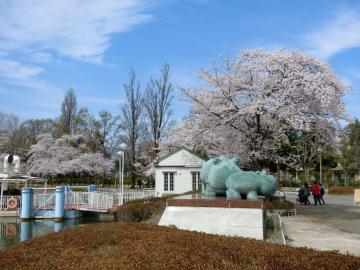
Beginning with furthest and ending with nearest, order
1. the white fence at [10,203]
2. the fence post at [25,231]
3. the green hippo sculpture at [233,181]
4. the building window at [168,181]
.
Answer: the building window at [168,181] < the white fence at [10,203] < the fence post at [25,231] < the green hippo sculpture at [233,181]

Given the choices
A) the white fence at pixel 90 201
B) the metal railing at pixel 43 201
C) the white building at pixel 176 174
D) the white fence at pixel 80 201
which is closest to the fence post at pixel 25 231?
the metal railing at pixel 43 201

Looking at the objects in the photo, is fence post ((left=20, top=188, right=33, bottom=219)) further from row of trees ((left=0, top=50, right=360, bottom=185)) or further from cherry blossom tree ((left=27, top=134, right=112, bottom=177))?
cherry blossom tree ((left=27, top=134, right=112, bottom=177))

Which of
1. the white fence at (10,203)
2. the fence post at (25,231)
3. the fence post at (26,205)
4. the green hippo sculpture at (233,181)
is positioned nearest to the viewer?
the green hippo sculpture at (233,181)

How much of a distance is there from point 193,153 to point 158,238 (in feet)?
74.0

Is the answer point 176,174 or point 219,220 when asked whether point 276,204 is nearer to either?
point 219,220

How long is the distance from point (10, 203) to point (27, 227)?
5617 mm

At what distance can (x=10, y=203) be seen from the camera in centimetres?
2567

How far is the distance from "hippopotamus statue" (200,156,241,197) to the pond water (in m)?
6.61

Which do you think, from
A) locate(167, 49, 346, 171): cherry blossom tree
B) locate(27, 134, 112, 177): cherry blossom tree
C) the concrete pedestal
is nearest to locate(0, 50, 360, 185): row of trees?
locate(167, 49, 346, 171): cherry blossom tree

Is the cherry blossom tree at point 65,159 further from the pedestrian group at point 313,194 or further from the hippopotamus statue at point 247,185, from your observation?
the hippopotamus statue at point 247,185

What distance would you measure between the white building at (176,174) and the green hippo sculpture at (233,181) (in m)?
15.9

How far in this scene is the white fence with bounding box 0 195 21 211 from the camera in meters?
25.6

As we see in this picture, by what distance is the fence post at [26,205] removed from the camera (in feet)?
79.2

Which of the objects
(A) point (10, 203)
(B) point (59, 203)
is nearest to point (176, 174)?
(B) point (59, 203)
